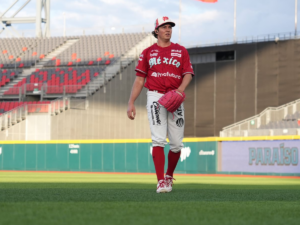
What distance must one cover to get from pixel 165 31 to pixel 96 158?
17.6 metres

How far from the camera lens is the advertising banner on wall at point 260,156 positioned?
17328mm

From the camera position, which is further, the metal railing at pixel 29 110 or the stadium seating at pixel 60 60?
the stadium seating at pixel 60 60

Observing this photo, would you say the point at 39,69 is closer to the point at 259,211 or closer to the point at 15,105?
the point at 15,105

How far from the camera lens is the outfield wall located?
1784 cm

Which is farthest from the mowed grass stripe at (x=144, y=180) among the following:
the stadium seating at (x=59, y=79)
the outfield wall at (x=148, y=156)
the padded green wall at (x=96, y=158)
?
the stadium seating at (x=59, y=79)

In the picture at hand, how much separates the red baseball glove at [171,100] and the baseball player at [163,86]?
0.02 metres

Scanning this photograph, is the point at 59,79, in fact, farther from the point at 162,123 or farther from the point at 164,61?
the point at 162,123

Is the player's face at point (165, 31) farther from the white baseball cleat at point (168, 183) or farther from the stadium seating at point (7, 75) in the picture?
the stadium seating at point (7, 75)

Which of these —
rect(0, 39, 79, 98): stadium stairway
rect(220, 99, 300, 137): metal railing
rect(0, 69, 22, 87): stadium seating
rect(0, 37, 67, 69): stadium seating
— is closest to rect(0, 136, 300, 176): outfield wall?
rect(220, 99, 300, 137): metal railing

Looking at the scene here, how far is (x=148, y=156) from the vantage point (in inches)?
864

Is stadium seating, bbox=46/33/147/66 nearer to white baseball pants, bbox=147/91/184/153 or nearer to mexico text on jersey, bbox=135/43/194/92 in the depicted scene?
mexico text on jersey, bbox=135/43/194/92

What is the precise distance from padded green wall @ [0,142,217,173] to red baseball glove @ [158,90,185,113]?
14387 millimetres

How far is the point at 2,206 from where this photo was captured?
389 cm

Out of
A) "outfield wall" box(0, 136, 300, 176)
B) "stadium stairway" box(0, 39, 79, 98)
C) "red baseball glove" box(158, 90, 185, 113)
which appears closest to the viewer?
"red baseball glove" box(158, 90, 185, 113)
